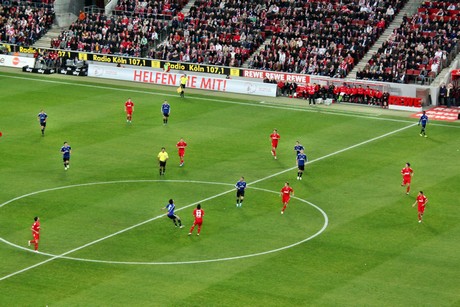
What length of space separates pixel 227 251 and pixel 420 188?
15766mm

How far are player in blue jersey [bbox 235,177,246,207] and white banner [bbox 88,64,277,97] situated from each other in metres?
32.0

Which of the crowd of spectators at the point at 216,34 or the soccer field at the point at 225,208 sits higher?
the crowd of spectators at the point at 216,34

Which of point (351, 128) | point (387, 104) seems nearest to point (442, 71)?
point (387, 104)

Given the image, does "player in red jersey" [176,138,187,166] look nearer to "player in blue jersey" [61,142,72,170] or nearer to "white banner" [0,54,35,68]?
"player in blue jersey" [61,142,72,170]

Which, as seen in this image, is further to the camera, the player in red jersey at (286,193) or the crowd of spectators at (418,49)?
the crowd of spectators at (418,49)

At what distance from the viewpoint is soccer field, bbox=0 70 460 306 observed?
151 feet

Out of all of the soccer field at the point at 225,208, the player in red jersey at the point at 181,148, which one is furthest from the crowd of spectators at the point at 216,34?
the player in red jersey at the point at 181,148

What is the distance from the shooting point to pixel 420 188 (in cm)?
6169

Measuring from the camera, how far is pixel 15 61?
3925 inches

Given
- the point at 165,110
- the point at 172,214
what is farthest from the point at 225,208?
the point at 165,110

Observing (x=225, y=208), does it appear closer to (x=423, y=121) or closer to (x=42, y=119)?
(x=42, y=119)

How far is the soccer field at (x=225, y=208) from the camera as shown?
46062 millimetres

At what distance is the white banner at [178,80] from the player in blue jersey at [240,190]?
105 ft

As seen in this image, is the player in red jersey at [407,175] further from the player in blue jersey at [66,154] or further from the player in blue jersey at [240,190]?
the player in blue jersey at [66,154]
